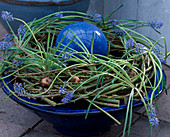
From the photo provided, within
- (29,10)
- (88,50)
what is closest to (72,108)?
(88,50)

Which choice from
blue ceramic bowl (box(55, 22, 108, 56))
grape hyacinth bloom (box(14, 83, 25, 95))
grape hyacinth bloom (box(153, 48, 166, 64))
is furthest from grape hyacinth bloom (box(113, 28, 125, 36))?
grape hyacinth bloom (box(14, 83, 25, 95))

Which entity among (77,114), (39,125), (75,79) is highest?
(75,79)

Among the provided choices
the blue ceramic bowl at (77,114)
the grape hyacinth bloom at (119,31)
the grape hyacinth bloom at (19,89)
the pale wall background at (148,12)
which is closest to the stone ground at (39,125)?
the blue ceramic bowl at (77,114)

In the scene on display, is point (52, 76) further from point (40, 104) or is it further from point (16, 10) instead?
point (16, 10)

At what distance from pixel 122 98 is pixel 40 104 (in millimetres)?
405

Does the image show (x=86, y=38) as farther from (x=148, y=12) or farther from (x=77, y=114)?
(x=148, y=12)

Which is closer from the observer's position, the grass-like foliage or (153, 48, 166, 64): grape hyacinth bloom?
the grass-like foliage

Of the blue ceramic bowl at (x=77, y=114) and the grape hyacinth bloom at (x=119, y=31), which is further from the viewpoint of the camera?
the grape hyacinth bloom at (x=119, y=31)

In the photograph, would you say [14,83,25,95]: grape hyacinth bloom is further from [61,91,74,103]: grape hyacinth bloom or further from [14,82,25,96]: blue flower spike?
[61,91,74,103]: grape hyacinth bloom

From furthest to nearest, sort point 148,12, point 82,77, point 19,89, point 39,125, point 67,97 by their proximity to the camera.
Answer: point 148,12 → point 39,125 → point 82,77 → point 19,89 → point 67,97

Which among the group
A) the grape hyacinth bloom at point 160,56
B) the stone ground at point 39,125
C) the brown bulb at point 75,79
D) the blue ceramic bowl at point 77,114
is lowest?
the stone ground at point 39,125

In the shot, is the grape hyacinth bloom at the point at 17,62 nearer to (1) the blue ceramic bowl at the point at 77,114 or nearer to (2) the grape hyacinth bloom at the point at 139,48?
(1) the blue ceramic bowl at the point at 77,114

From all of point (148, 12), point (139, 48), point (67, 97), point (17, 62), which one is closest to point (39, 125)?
point (17, 62)

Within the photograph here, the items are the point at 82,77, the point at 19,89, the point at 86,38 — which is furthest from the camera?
the point at 86,38
